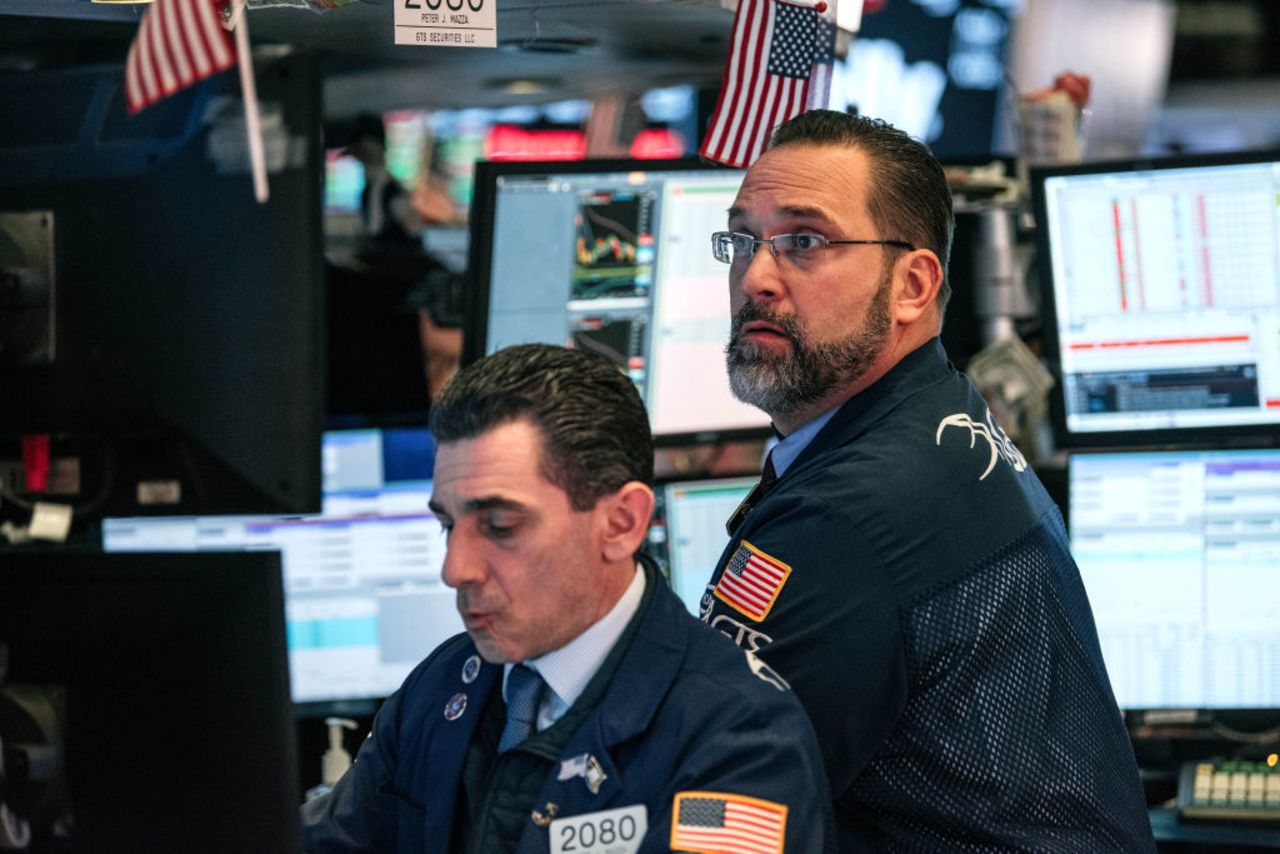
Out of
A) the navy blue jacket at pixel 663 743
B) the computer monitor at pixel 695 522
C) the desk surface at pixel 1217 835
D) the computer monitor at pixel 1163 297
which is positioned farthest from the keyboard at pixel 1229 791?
the navy blue jacket at pixel 663 743

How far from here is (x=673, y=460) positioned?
2920 millimetres

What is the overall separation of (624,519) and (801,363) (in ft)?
1.44

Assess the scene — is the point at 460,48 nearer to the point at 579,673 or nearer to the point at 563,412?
the point at 563,412

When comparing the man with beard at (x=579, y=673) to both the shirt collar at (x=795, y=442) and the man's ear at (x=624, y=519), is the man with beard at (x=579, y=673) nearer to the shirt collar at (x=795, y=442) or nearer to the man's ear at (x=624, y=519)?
the man's ear at (x=624, y=519)

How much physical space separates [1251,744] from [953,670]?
57.5 inches

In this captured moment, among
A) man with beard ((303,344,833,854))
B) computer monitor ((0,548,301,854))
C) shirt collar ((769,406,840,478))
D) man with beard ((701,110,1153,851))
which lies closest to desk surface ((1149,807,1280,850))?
man with beard ((701,110,1153,851))

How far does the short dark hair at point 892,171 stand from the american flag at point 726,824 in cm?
76

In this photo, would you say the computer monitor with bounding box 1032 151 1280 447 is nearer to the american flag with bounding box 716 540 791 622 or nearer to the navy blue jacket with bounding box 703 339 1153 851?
the navy blue jacket with bounding box 703 339 1153 851

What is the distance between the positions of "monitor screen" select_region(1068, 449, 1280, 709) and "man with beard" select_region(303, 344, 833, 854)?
5.03 ft

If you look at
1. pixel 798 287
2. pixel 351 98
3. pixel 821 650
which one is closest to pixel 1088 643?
pixel 821 650

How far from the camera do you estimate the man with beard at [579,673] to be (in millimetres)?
1428

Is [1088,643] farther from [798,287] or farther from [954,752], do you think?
[798,287]

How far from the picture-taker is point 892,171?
1.94m

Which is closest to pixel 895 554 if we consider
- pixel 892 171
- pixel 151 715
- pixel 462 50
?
pixel 892 171
